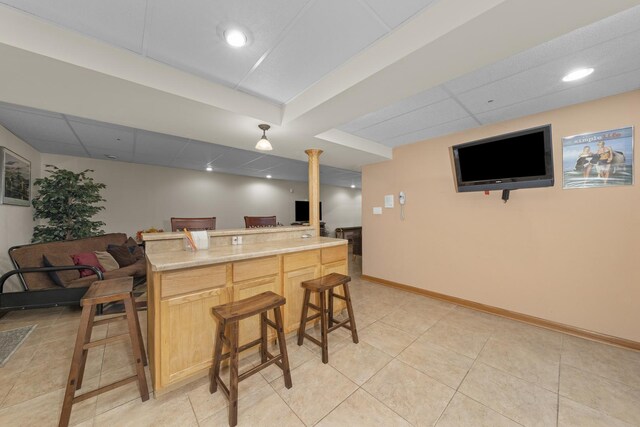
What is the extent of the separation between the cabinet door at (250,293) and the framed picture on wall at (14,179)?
12.0ft

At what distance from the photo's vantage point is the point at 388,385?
172cm

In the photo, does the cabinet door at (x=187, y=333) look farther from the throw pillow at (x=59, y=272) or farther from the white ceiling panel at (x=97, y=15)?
the throw pillow at (x=59, y=272)

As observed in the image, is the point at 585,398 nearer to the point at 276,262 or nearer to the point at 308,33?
the point at 276,262

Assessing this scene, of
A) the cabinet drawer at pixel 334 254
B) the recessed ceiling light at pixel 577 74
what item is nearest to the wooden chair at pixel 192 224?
the cabinet drawer at pixel 334 254

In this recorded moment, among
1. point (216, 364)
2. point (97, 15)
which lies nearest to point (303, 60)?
point (97, 15)

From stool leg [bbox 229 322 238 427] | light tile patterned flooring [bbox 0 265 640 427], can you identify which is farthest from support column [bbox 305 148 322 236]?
stool leg [bbox 229 322 238 427]

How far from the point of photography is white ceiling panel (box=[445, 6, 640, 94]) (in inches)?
54.1

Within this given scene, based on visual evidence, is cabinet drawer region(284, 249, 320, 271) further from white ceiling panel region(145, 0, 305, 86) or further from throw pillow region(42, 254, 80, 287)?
throw pillow region(42, 254, 80, 287)

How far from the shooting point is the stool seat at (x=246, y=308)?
1512mm

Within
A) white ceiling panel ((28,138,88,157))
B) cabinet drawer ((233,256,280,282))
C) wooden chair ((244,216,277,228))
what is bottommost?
cabinet drawer ((233,256,280,282))

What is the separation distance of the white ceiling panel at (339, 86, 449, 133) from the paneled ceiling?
0.02 meters

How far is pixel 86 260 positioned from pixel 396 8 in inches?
177

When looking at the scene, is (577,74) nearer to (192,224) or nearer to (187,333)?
(187,333)

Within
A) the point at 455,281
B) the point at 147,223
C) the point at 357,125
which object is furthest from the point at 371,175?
the point at 147,223
